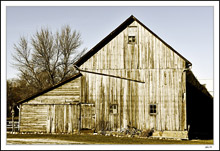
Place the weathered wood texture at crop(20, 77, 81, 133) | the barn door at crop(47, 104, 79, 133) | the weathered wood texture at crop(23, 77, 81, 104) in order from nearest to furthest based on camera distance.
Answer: the barn door at crop(47, 104, 79, 133) < the weathered wood texture at crop(20, 77, 81, 133) < the weathered wood texture at crop(23, 77, 81, 104)

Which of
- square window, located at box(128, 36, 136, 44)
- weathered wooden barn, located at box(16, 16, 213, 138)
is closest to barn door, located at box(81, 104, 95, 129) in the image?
weathered wooden barn, located at box(16, 16, 213, 138)

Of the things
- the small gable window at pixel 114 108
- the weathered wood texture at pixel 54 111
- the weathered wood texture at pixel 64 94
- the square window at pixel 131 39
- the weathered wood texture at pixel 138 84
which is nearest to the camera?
the weathered wood texture at pixel 138 84

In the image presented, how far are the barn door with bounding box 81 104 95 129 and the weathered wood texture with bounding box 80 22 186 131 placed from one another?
37cm

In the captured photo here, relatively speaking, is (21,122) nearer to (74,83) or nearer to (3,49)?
(74,83)

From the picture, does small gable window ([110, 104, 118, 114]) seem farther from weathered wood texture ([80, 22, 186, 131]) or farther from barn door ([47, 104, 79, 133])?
barn door ([47, 104, 79, 133])

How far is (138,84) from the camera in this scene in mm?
27219

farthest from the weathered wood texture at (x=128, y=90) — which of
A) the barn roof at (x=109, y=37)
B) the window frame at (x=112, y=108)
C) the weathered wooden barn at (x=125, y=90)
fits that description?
the barn roof at (x=109, y=37)

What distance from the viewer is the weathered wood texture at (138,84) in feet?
87.7

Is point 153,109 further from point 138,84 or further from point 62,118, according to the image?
point 62,118

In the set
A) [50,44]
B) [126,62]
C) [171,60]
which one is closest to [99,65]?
[126,62]

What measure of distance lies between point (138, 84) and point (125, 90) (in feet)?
3.97

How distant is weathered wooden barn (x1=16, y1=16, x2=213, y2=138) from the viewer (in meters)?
26.8

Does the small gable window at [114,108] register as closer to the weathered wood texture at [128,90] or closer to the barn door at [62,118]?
the weathered wood texture at [128,90]

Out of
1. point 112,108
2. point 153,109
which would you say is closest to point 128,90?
point 112,108
